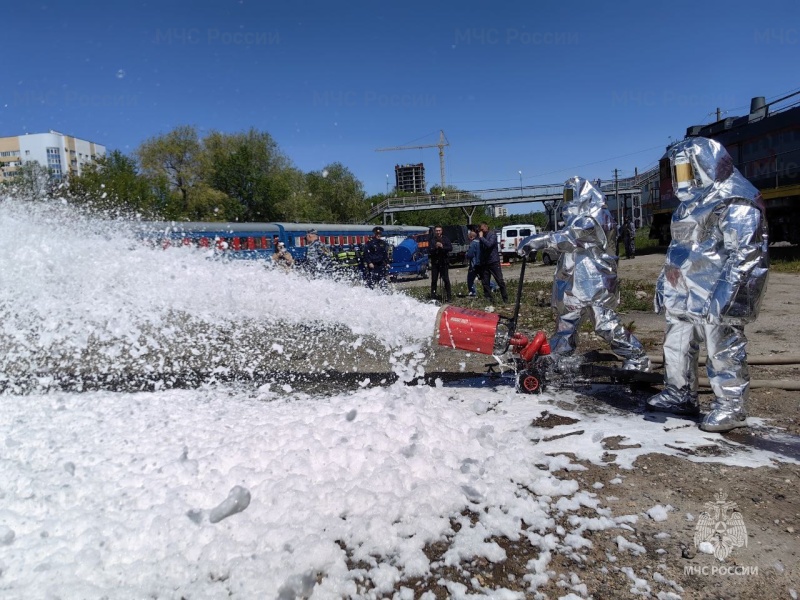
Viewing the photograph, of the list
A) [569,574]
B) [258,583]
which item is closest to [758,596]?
[569,574]

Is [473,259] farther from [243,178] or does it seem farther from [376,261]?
[243,178]

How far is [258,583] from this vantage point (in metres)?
2.35

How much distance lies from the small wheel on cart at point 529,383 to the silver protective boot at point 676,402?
0.93 metres

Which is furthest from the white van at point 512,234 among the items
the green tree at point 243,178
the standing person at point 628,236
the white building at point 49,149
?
the white building at point 49,149

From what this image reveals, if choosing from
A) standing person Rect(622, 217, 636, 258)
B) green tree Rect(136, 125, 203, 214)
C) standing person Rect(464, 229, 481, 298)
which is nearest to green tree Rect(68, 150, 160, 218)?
green tree Rect(136, 125, 203, 214)

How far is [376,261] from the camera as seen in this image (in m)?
11.9

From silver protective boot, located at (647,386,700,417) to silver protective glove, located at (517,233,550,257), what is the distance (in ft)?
5.57

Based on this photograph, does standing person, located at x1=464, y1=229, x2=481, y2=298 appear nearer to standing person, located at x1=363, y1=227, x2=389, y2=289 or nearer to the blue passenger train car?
standing person, located at x1=363, y1=227, x2=389, y2=289

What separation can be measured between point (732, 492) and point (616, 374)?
7.50 ft

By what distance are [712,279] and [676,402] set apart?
1.05 meters

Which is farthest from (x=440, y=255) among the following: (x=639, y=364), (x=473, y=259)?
(x=639, y=364)

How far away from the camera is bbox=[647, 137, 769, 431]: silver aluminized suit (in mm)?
3953

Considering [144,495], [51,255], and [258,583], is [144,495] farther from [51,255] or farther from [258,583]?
[51,255]

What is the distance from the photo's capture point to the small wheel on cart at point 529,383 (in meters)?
5.02
